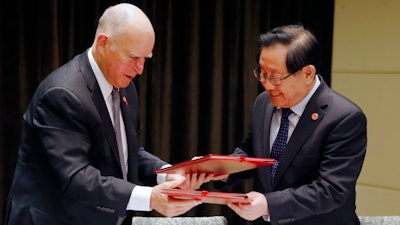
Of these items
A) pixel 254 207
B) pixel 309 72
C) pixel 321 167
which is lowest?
pixel 254 207

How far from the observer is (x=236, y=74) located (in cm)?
477

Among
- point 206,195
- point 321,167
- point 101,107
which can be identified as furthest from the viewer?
point 321,167

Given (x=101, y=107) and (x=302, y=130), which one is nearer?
(x=101, y=107)

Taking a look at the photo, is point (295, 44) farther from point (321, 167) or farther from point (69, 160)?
point (69, 160)

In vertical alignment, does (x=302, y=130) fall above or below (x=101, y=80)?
below

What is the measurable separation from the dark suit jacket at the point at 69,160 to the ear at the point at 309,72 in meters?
0.77

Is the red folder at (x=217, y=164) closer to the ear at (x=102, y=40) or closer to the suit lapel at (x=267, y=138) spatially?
the suit lapel at (x=267, y=138)

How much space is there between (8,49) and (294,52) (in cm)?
221

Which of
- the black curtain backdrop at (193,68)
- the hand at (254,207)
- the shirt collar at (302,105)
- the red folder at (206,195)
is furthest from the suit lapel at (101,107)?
the black curtain backdrop at (193,68)

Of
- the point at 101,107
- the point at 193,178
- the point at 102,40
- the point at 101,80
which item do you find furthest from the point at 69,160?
the point at 193,178

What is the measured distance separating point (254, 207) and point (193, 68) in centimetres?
230

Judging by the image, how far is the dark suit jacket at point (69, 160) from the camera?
228cm

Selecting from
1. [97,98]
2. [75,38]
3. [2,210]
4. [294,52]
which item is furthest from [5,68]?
[294,52]

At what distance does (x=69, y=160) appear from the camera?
2264 mm
